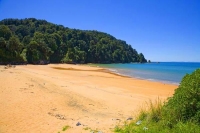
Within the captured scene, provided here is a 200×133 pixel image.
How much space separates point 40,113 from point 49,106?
4.09 feet

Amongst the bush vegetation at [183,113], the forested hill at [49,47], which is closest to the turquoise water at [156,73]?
the bush vegetation at [183,113]

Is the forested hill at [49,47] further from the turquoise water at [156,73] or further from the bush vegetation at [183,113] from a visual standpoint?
the bush vegetation at [183,113]

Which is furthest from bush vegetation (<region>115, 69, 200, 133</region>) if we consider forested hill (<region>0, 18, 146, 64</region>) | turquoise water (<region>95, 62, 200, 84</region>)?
forested hill (<region>0, 18, 146, 64</region>)

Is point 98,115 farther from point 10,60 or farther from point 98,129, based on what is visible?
point 10,60

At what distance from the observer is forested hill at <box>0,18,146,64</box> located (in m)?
57.1

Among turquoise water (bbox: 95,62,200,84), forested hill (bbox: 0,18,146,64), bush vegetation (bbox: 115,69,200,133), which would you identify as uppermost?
forested hill (bbox: 0,18,146,64)

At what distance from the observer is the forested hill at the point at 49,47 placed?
57094mm

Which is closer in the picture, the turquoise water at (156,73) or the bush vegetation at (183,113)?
the bush vegetation at (183,113)

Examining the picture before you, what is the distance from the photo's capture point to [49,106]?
10.0 metres

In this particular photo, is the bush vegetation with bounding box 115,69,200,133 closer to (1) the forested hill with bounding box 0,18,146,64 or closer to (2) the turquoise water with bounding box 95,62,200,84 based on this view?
(2) the turquoise water with bounding box 95,62,200,84

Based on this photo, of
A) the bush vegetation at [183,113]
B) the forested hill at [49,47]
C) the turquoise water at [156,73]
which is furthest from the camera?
the forested hill at [49,47]

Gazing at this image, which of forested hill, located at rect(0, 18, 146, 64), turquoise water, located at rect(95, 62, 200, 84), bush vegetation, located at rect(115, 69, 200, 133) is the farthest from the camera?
forested hill, located at rect(0, 18, 146, 64)

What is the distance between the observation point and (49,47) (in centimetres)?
9012

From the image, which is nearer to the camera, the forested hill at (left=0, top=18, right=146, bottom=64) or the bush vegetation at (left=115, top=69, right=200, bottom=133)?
the bush vegetation at (left=115, top=69, right=200, bottom=133)
